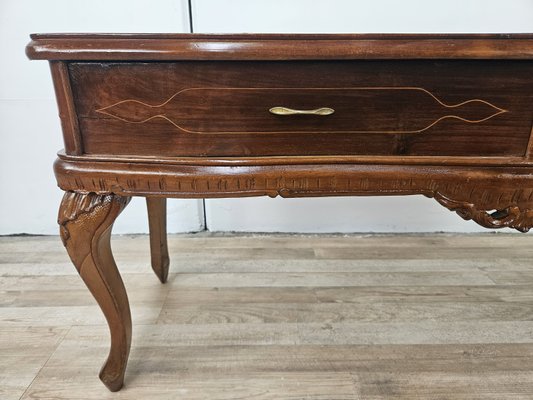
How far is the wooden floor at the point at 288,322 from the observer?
853 millimetres

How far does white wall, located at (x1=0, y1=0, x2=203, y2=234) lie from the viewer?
4.33 ft

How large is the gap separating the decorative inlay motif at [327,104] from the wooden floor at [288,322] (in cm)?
56

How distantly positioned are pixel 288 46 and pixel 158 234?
74 centimetres

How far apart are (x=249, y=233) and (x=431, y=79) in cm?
107

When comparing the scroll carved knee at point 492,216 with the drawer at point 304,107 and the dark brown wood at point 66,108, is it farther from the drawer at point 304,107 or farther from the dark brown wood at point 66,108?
the dark brown wood at point 66,108

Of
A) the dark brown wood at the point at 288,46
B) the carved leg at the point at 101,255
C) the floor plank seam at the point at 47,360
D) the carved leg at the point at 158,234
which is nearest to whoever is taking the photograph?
the dark brown wood at the point at 288,46

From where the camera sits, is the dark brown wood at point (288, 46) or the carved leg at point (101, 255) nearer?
the dark brown wood at point (288, 46)

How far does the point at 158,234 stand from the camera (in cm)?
115

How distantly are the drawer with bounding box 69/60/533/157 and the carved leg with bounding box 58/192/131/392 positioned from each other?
0.33ft

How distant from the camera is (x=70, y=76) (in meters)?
0.61

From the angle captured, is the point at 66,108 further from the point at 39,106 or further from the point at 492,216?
the point at 39,106
